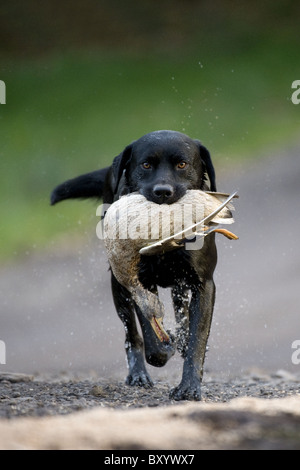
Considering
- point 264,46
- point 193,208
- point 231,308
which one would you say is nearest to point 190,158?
point 193,208

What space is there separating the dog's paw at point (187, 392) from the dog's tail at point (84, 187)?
2181 millimetres

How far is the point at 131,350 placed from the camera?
242 inches

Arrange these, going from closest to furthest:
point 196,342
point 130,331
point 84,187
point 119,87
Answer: point 196,342, point 130,331, point 84,187, point 119,87

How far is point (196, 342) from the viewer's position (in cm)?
510

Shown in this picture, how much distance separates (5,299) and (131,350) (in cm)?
506

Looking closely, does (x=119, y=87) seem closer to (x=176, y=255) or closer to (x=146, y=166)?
(x=146, y=166)

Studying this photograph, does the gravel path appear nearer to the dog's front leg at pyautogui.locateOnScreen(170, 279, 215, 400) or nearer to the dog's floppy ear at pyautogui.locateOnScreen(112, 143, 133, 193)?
the dog's front leg at pyautogui.locateOnScreen(170, 279, 215, 400)

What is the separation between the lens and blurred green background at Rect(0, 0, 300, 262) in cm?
1414

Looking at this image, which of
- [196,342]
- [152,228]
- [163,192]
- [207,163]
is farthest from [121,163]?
[196,342]

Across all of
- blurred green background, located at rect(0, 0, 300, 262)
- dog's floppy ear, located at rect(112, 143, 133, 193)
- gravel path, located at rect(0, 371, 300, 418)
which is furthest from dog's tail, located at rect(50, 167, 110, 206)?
blurred green background, located at rect(0, 0, 300, 262)

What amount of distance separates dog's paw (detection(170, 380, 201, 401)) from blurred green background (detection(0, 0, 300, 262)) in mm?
7408

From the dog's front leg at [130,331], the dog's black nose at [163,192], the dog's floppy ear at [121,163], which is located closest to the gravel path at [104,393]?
the dog's front leg at [130,331]

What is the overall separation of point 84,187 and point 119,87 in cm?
1044

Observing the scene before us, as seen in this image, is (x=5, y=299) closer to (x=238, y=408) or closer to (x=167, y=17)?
(x=238, y=408)
